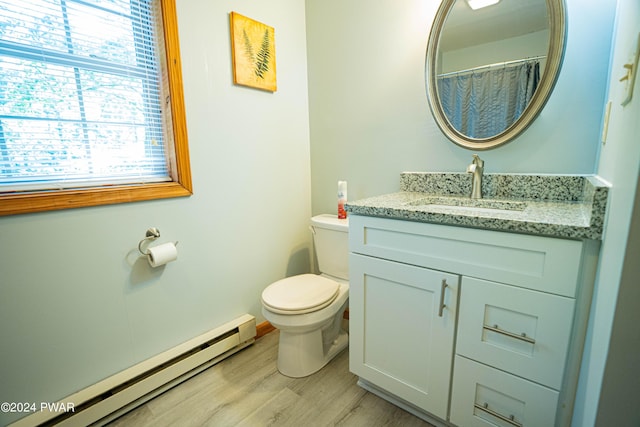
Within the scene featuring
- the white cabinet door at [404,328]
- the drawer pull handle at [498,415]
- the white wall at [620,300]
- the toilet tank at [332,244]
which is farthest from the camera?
the toilet tank at [332,244]

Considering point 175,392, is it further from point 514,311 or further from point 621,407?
point 621,407

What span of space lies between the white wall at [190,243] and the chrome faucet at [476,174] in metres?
1.10

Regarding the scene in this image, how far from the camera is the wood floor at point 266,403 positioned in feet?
4.13

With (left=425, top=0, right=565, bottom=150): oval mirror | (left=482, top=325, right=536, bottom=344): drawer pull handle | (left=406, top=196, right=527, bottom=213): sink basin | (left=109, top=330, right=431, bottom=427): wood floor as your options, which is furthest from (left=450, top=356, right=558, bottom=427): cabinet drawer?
(left=425, top=0, right=565, bottom=150): oval mirror

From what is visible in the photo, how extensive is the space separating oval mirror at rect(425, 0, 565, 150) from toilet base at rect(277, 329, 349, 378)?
1231 mm

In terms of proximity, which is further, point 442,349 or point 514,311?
point 442,349

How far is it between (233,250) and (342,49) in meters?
1.37

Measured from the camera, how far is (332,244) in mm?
1726

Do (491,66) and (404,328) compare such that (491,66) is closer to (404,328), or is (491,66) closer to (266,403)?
(404,328)

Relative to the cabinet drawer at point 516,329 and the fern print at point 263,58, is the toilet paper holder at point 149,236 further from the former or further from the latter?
the cabinet drawer at point 516,329

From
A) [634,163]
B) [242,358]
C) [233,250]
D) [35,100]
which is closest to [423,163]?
[634,163]

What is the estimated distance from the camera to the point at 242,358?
1674 millimetres

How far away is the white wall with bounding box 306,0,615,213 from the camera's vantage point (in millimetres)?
1107

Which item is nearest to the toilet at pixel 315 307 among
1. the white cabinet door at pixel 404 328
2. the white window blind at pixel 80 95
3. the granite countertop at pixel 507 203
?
the white cabinet door at pixel 404 328
